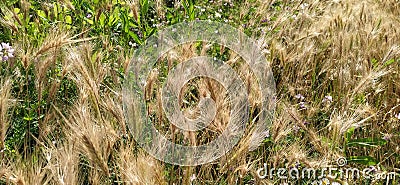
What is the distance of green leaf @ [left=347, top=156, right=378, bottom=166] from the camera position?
6.27ft

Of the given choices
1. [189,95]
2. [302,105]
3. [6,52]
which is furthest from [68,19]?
[302,105]

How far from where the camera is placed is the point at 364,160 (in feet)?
6.31

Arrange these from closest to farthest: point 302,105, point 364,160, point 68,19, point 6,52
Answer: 1. point 364,160
2. point 6,52
3. point 302,105
4. point 68,19

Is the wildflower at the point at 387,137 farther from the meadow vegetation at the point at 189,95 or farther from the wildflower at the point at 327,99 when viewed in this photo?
the wildflower at the point at 327,99

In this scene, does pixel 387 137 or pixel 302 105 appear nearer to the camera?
pixel 387 137

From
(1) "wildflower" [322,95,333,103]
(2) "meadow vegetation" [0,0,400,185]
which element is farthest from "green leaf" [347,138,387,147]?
(1) "wildflower" [322,95,333,103]

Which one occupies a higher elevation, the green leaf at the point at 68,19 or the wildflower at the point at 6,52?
the green leaf at the point at 68,19

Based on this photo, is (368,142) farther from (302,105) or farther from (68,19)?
(68,19)

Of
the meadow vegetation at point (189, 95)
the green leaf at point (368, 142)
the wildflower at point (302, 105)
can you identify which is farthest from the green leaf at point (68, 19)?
the green leaf at point (368, 142)

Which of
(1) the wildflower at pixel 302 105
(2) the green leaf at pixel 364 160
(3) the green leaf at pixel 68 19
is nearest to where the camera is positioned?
(2) the green leaf at pixel 364 160

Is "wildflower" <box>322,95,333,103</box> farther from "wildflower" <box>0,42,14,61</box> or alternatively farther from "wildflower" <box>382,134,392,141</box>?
"wildflower" <box>0,42,14,61</box>

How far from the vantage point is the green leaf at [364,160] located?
1911 millimetres

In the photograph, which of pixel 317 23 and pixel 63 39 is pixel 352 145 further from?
pixel 63 39

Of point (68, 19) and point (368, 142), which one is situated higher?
point (68, 19)
